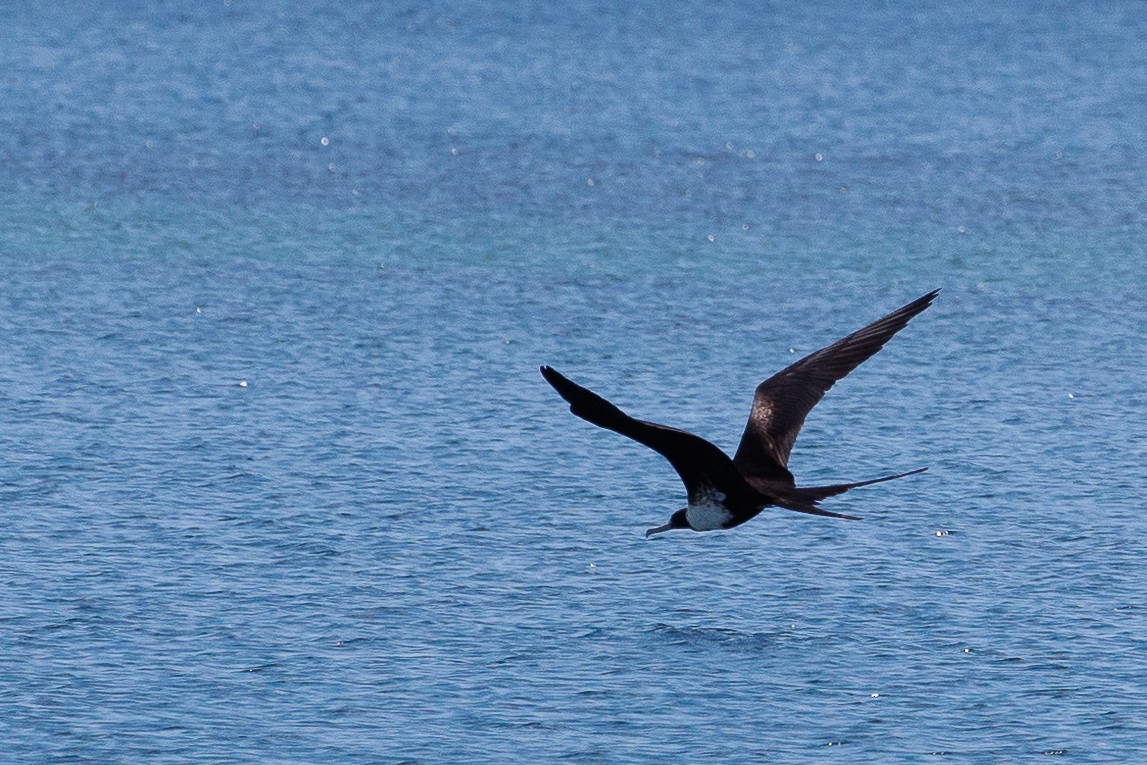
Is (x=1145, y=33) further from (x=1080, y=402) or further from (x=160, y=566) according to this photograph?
(x=160, y=566)

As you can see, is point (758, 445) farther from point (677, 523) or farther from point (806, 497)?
point (806, 497)

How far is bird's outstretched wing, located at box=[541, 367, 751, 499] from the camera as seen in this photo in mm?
9328

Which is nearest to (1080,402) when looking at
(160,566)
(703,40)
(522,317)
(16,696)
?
(522,317)

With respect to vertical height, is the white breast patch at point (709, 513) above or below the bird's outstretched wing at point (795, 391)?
below

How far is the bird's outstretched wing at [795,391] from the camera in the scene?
12.1 m

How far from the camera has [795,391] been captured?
12.5m

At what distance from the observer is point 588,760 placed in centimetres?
A: 1047

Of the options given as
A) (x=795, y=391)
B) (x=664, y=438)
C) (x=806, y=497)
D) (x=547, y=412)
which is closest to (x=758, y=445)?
(x=795, y=391)

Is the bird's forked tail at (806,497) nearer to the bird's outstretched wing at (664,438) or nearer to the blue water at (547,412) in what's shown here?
the bird's outstretched wing at (664,438)

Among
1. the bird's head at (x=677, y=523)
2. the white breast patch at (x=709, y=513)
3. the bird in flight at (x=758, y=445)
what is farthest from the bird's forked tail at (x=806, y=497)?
the bird's head at (x=677, y=523)

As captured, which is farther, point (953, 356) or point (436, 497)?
point (953, 356)

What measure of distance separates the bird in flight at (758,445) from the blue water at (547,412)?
3.24 ft

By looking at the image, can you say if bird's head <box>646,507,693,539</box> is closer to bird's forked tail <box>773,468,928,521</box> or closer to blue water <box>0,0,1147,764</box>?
blue water <box>0,0,1147,764</box>

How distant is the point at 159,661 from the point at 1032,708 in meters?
4.97
